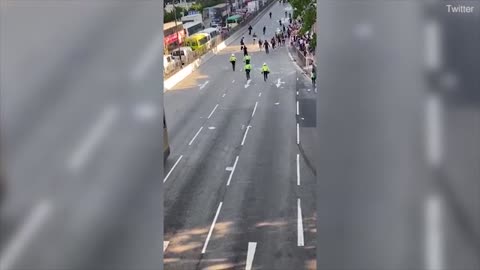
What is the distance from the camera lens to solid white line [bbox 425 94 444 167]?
8.48ft

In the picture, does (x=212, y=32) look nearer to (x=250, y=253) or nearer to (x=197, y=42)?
(x=197, y=42)

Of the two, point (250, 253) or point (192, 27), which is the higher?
point (192, 27)

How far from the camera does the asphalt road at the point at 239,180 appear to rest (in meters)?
8.62

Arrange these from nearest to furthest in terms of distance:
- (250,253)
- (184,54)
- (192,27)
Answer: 1. (250,253)
2. (184,54)
3. (192,27)

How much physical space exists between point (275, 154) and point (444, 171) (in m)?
12.5

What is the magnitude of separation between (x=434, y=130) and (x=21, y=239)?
1842 millimetres

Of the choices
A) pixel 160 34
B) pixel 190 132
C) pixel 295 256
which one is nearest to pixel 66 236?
pixel 160 34

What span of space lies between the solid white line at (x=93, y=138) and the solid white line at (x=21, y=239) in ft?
0.77

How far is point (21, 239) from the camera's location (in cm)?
251

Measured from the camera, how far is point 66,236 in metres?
2.62

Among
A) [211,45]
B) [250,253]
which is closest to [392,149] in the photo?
[250,253]

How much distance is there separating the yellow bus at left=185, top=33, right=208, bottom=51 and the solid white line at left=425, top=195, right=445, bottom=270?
36365mm

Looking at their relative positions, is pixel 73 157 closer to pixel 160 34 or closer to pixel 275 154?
pixel 160 34

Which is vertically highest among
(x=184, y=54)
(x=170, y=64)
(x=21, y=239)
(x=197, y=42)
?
(x=21, y=239)
